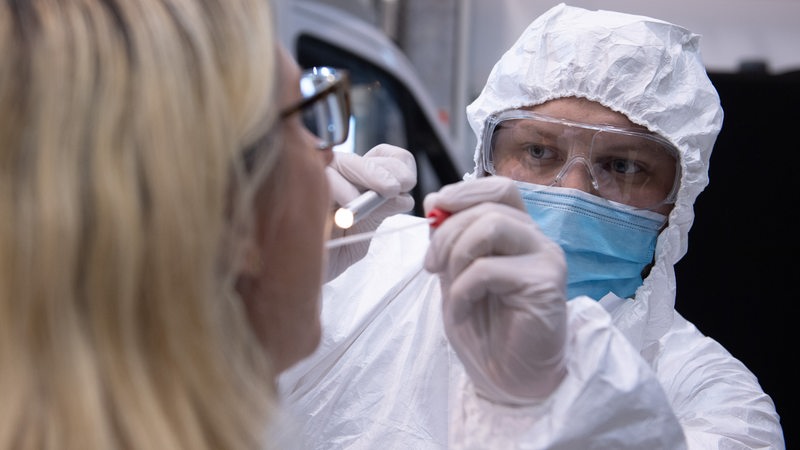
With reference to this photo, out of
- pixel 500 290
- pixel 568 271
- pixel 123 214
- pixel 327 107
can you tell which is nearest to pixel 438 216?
pixel 500 290

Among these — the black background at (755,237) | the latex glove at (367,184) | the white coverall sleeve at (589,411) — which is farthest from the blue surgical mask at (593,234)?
the black background at (755,237)

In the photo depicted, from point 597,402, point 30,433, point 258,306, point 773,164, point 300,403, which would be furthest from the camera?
point 773,164

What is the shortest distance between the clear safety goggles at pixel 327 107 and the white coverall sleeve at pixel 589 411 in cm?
53

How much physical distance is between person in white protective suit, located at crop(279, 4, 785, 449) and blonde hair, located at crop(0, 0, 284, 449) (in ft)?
1.82

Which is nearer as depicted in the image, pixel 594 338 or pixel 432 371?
pixel 594 338

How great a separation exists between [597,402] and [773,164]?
1728 millimetres

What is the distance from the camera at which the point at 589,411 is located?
1.35m

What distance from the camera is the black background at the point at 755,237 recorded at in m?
2.76

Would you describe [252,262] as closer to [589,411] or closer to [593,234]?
[589,411]

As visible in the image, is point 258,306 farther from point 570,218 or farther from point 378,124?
point 378,124

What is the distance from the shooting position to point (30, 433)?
827 millimetres

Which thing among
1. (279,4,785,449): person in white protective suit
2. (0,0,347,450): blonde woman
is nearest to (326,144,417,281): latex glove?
(279,4,785,449): person in white protective suit

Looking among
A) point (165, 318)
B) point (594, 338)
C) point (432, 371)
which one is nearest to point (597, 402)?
point (594, 338)

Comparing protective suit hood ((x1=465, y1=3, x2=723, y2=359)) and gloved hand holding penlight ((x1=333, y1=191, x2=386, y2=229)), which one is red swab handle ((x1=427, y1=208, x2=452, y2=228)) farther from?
protective suit hood ((x1=465, y1=3, x2=723, y2=359))
